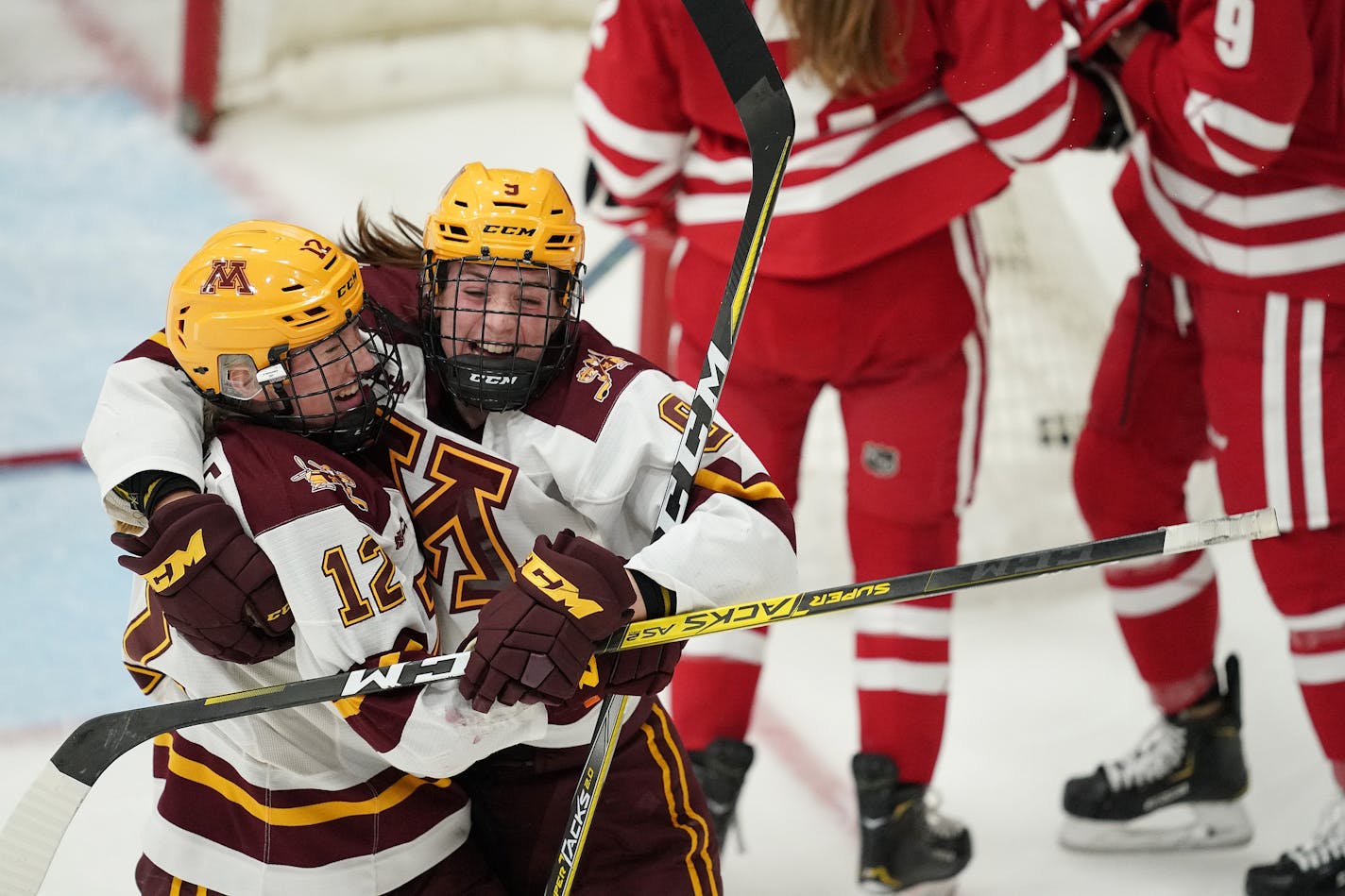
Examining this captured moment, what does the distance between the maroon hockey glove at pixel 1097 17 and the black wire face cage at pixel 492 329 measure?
2.87 feet

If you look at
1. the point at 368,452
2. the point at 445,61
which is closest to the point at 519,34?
the point at 445,61

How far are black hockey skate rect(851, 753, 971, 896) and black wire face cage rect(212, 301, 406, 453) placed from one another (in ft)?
3.30

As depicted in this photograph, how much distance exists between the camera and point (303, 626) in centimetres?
136

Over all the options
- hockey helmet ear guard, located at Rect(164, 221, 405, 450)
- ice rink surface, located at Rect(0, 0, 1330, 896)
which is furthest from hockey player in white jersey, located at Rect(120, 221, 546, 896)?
ice rink surface, located at Rect(0, 0, 1330, 896)

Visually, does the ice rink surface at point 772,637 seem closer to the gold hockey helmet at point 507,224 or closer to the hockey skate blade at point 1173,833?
the hockey skate blade at point 1173,833

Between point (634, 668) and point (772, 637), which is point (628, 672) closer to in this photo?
point (634, 668)

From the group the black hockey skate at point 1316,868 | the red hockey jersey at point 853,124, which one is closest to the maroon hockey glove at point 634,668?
the red hockey jersey at point 853,124

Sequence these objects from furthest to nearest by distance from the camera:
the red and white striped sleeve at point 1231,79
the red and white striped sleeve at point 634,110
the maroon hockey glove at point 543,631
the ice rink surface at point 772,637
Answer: the ice rink surface at point 772,637
the red and white striped sleeve at point 634,110
the red and white striped sleeve at point 1231,79
the maroon hockey glove at point 543,631

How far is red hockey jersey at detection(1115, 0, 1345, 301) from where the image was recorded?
6.03 feet

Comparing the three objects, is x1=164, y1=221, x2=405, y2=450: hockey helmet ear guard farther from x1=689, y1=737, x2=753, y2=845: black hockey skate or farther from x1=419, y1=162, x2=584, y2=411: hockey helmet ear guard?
x1=689, y1=737, x2=753, y2=845: black hockey skate

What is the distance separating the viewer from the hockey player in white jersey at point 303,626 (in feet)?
4.42

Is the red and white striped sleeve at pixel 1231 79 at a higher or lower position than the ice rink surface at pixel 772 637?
higher

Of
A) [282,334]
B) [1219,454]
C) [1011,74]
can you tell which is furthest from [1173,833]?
[282,334]

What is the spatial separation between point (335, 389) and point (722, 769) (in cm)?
100
